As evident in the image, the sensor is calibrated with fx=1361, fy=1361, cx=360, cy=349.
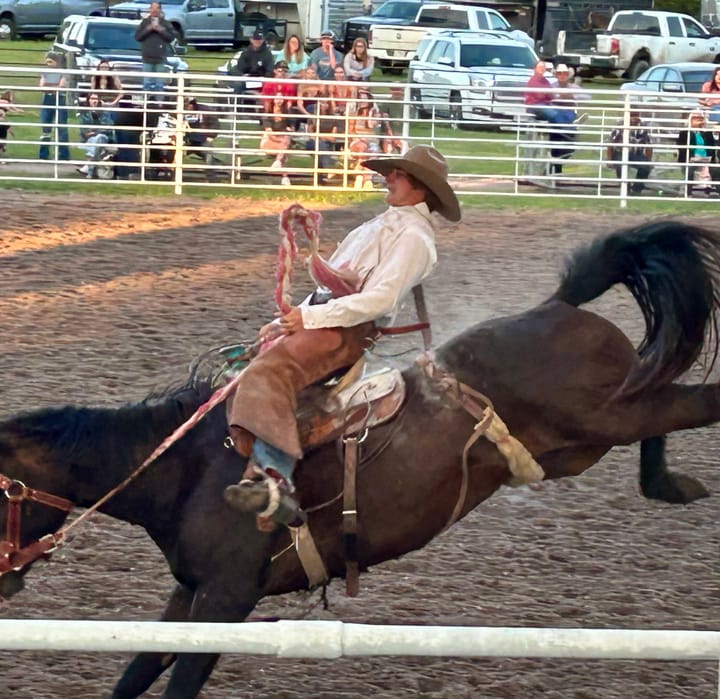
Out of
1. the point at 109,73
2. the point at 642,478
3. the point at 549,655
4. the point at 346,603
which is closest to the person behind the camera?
the point at 549,655

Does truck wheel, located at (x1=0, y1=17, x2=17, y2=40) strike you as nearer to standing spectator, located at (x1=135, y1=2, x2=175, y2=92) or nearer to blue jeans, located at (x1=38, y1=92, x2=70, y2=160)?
blue jeans, located at (x1=38, y1=92, x2=70, y2=160)

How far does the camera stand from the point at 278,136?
17.2 metres

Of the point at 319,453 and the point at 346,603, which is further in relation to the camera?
the point at 346,603

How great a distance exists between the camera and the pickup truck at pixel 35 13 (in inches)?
1391

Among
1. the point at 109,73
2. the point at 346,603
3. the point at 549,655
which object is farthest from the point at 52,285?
the point at 549,655

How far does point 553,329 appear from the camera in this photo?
14.7 feet

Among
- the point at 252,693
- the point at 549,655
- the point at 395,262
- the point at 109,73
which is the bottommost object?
the point at 252,693

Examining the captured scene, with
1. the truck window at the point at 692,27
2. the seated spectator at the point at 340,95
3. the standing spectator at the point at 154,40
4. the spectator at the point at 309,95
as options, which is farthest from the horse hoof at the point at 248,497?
the truck window at the point at 692,27

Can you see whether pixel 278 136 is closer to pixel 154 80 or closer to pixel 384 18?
pixel 154 80

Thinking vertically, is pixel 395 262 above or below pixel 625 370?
above

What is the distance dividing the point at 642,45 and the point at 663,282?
29237 millimetres

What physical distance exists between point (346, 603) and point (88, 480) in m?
1.55

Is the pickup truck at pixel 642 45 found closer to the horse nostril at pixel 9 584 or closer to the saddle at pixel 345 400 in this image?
the saddle at pixel 345 400

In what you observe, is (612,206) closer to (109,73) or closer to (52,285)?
(109,73)
